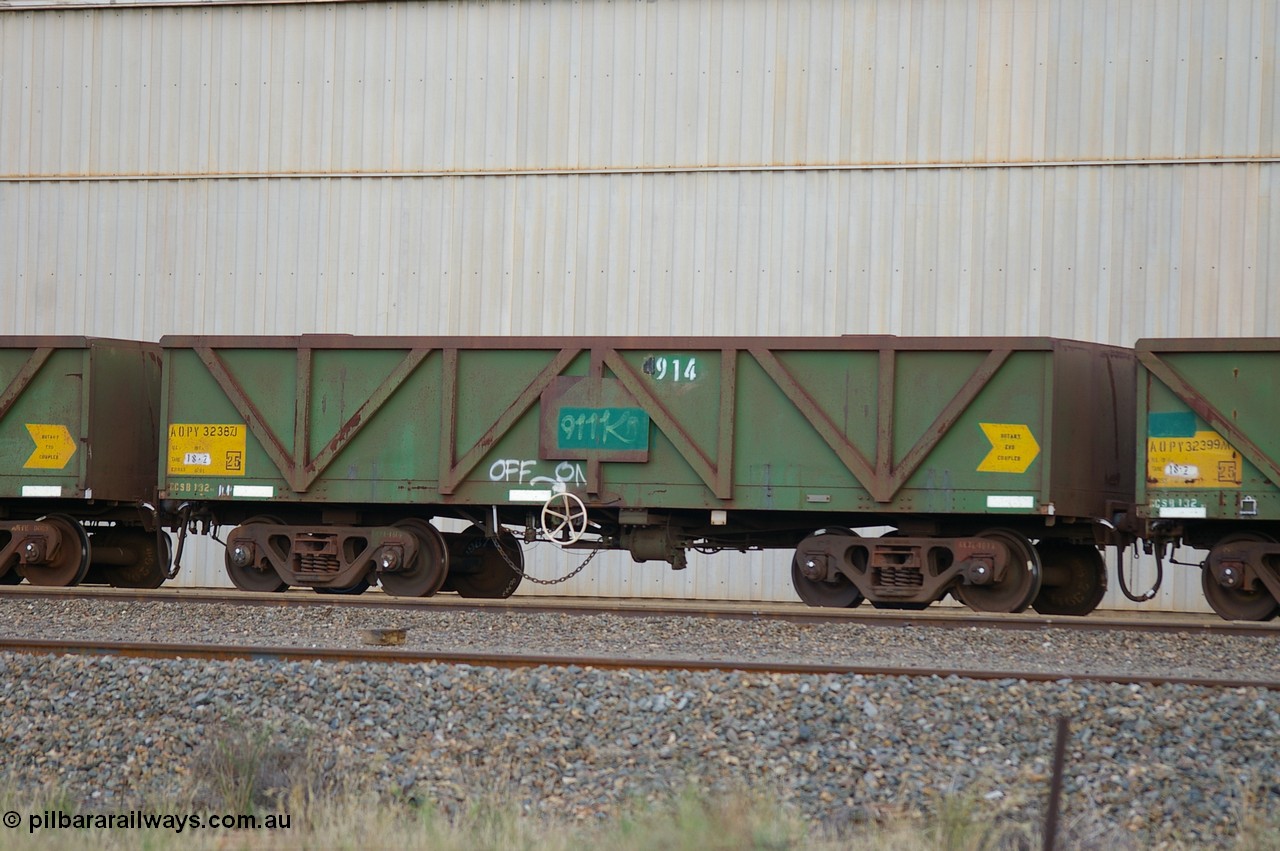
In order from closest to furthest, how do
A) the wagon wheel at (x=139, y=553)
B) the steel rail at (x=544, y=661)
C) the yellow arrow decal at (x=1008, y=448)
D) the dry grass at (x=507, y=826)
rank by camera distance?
the dry grass at (x=507, y=826), the steel rail at (x=544, y=661), the yellow arrow decal at (x=1008, y=448), the wagon wheel at (x=139, y=553)

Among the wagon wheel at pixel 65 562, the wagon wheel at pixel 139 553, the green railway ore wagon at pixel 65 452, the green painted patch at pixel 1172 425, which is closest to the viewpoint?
the green painted patch at pixel 1172 425

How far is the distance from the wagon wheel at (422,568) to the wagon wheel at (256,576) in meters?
1.07

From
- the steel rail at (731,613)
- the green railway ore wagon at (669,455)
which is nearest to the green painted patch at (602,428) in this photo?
the green railway ore wagon at (669,455)

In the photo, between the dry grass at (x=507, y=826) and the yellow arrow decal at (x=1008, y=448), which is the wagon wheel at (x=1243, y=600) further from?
the dry grass at (x=507, y=826)

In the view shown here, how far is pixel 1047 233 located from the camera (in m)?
16.7

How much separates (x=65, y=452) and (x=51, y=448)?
16 cm

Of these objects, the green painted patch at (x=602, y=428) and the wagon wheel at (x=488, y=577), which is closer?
the green painted patch at (x=602, y=428)

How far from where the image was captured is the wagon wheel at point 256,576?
1313 cm

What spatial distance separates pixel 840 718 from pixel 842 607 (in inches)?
217

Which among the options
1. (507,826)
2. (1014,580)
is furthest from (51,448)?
(507,826)

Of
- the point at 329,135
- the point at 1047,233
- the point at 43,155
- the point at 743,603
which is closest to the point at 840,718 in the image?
the point at 743,603

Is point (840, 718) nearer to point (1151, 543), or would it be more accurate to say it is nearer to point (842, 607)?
point (842, 607)
